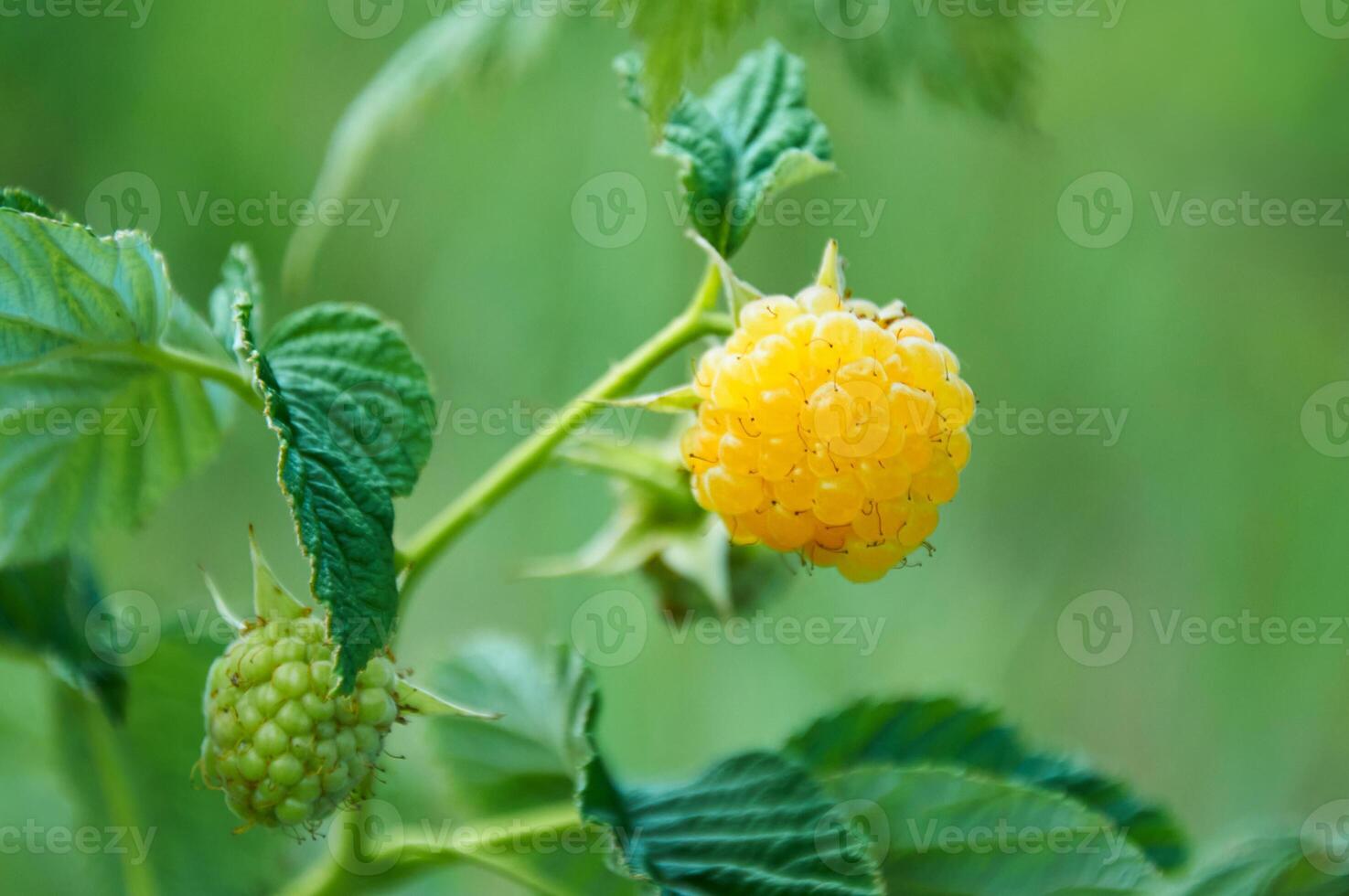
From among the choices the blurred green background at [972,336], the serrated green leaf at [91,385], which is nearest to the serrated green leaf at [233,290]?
the serrated green leaf at [91,385]

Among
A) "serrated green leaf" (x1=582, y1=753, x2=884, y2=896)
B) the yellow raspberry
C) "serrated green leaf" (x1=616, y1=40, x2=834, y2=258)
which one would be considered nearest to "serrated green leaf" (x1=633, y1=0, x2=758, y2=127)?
"serrated green leaf" (x1=616, y1=40, x2=834, y2=258)

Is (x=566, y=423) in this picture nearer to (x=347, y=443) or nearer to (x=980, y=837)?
(x=347, y=443)

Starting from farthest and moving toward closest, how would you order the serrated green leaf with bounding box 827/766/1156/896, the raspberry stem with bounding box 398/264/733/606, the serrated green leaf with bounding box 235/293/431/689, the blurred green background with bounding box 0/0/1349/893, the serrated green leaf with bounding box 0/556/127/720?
the blurred green background with bounding box 0/0/1349/893
the serrated green leaf with bounding box 0/556/127/720
the serrated green leaf with bounding box 827/766/1156/896
the raspberry stem with bounding box 398/264/733/606
the serrated green leaf with bounding box 235/293/431/689

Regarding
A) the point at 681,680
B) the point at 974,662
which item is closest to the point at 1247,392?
the point at 974,662

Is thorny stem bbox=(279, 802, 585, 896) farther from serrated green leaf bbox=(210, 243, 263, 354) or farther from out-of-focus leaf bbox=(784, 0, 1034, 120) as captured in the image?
out-of-focus leaf bbox=(784, 0, 1034, 120)

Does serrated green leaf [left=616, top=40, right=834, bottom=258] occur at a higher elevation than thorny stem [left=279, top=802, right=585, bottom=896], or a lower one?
higher

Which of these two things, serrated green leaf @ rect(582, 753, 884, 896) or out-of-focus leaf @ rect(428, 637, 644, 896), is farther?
out-of-focus leaf @ rect(428, 637, 644, 896)

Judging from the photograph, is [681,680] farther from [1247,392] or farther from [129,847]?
[129,847]
